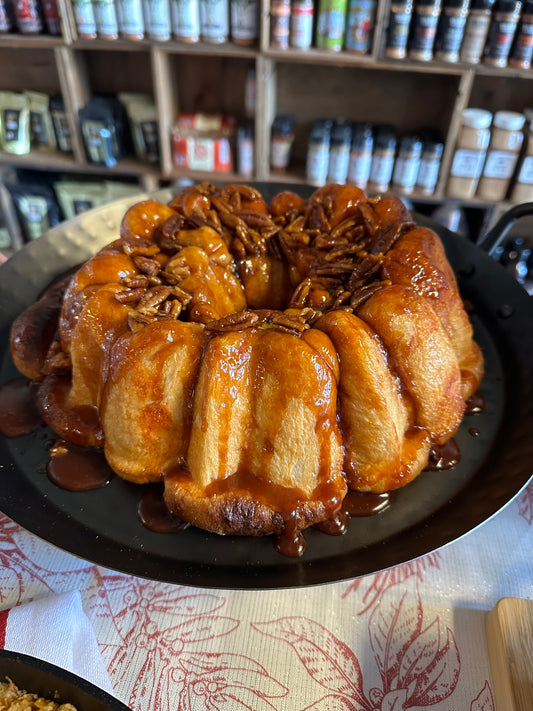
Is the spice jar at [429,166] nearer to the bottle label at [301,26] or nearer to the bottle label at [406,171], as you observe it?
the bottle label at [406,171]

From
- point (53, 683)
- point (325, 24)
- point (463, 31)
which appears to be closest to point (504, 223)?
point (463, 31)

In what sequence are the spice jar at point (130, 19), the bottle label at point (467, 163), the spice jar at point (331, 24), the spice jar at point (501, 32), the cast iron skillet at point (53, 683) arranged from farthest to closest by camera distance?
the bottle label at point (467, 163)
the spice jar at point (130, 19)
the spice jar at point (331, 24)
the spice jar at point (501, 32)
the cast iron skillet at point (53, 683)

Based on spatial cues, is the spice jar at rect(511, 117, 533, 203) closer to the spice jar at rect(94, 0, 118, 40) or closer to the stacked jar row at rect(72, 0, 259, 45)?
the stacked jar row at rect(72, 0, 259, 45)

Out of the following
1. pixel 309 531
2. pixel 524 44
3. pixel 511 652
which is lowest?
pixel 511 652

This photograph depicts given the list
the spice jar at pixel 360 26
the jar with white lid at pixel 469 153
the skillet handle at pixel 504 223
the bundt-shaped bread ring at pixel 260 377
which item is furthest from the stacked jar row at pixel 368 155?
the bundt-shaped bread ring at pixel 260 377

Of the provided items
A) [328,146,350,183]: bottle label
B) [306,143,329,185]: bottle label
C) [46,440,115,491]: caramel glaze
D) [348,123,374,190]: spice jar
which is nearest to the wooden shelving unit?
[306,143,329,185]: bottle label

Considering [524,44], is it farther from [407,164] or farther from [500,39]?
[407,164]

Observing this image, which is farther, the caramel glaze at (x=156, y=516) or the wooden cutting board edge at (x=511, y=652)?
the caramel glaze at (x=156, y=516)
